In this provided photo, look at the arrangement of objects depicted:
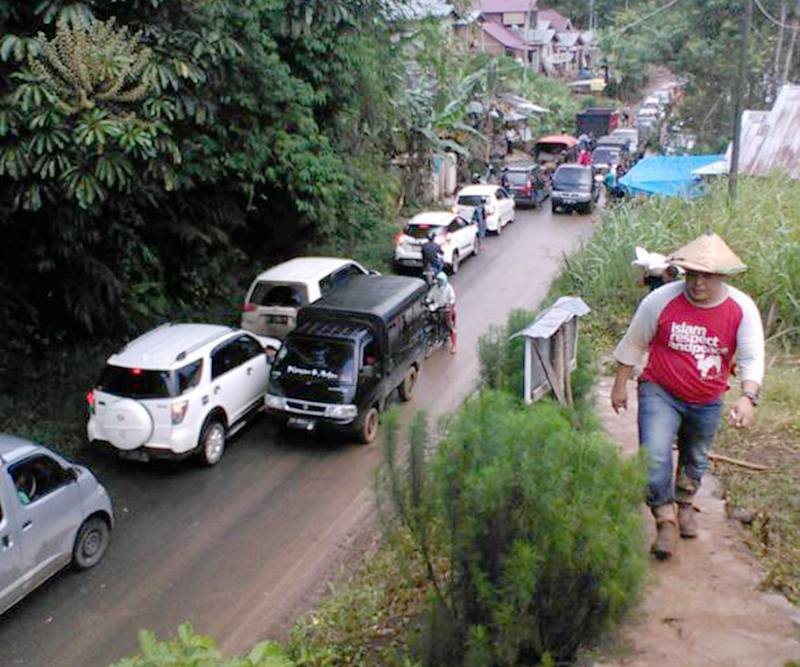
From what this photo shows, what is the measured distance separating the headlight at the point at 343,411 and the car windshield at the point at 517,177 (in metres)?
20.3

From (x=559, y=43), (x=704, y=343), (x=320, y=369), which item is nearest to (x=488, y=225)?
(x=320, y=369)

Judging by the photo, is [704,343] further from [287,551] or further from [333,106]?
[333,106]

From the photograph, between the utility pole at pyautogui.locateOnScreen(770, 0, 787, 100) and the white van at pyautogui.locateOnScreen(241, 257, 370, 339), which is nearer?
the white van at pyautogui.locateOnScreen(241, 257, 370, 339)

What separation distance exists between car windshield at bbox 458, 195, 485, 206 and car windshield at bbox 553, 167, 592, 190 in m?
5.02

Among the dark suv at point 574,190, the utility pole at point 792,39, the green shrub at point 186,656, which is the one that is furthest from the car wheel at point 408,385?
the utility pole at point 792,39

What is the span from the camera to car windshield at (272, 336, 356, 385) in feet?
33.2

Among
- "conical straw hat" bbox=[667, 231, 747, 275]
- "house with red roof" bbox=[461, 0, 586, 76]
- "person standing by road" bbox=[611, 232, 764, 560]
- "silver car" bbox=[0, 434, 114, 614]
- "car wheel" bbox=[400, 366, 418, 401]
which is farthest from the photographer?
"house with red roof" bbox=[461, 0, 586, 76]

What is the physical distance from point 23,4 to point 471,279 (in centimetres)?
1263

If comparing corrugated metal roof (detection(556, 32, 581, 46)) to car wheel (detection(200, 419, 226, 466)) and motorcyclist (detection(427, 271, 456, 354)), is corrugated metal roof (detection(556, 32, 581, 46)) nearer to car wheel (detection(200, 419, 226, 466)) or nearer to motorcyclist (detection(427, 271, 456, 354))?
motorcyclist (detection(427, 271, 456, 354))

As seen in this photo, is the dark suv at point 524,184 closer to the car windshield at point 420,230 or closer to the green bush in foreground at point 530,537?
the car windshield at point 420,230

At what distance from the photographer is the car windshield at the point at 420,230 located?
19031 millimetres

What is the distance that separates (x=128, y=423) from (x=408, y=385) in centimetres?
423

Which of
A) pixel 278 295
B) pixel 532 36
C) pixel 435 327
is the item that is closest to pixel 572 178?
pixel 435 327

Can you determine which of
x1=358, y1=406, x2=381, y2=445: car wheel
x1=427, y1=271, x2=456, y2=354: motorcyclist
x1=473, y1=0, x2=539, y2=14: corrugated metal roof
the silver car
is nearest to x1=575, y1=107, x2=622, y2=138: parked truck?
x1=473, y1=0, x2=539, y2=14: corrugated metal roof
